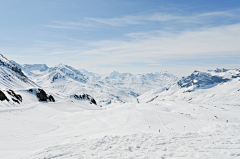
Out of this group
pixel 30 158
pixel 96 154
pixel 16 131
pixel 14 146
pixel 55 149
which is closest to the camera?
pixel 30 158

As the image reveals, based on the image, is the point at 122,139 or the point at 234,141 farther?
the point at 122,139

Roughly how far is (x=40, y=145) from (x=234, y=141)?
21950 mm

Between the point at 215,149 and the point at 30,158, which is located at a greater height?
the point at 30,158

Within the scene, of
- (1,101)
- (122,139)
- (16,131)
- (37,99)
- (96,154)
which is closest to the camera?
(96,154)

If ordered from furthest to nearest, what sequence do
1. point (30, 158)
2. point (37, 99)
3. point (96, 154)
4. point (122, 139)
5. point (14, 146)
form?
1. point (37, 99)
2. point (122, 139)
3. point (14, 146)
4. point (96, 154)
5. point (30, 158)

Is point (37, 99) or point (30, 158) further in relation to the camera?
point (37, 99)

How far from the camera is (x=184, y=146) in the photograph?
13.8 meters

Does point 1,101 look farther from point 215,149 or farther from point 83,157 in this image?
point 215,149

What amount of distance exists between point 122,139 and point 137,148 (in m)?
2.96

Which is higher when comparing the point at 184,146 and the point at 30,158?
the point at 30,158

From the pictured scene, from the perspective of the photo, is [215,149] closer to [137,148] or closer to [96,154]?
[137,148]

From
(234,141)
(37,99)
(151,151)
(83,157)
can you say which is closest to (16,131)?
(83,157)

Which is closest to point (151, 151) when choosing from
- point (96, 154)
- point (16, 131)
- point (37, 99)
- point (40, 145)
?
point (96, 154)

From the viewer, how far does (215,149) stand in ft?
42.2
